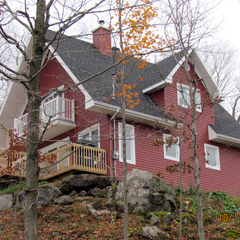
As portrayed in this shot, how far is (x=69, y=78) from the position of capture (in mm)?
18688

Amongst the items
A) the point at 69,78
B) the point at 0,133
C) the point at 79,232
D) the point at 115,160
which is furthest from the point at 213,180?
the point at 0,133

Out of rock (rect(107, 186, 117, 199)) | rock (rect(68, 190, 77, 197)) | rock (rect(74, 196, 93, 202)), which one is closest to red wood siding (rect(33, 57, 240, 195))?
rock (rect(68, 190, 77, 197))

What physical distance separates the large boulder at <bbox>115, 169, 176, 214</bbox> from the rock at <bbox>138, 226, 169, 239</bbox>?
1896mm

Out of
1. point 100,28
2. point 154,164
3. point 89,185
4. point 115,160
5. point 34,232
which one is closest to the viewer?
point 34,232

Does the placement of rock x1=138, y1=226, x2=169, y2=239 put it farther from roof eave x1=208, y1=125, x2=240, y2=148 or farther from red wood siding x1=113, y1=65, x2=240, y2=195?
roof eave x1=208, y1=125, x2=240, y2=148

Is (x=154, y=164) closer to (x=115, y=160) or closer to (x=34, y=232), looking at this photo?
(x=115, y=160)

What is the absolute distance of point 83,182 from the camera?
15.0 meters

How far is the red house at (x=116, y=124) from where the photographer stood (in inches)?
640

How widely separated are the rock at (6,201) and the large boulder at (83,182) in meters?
1.85

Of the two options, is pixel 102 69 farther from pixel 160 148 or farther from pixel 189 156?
pixel 189 156

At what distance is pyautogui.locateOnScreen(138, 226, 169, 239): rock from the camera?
1038cm

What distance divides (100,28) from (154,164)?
893 centimetres

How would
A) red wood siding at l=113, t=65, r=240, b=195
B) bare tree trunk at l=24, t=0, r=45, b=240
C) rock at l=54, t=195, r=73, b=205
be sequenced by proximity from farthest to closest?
red wood siding at l=113, t=65, r=240, b=195
rock at l=54, t=195, r=73, b=205
bare tree trunk at l=24, t=0, r=45, b=240

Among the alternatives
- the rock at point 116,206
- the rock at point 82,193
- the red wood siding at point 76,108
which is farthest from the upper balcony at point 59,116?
the rock at point 116,206
